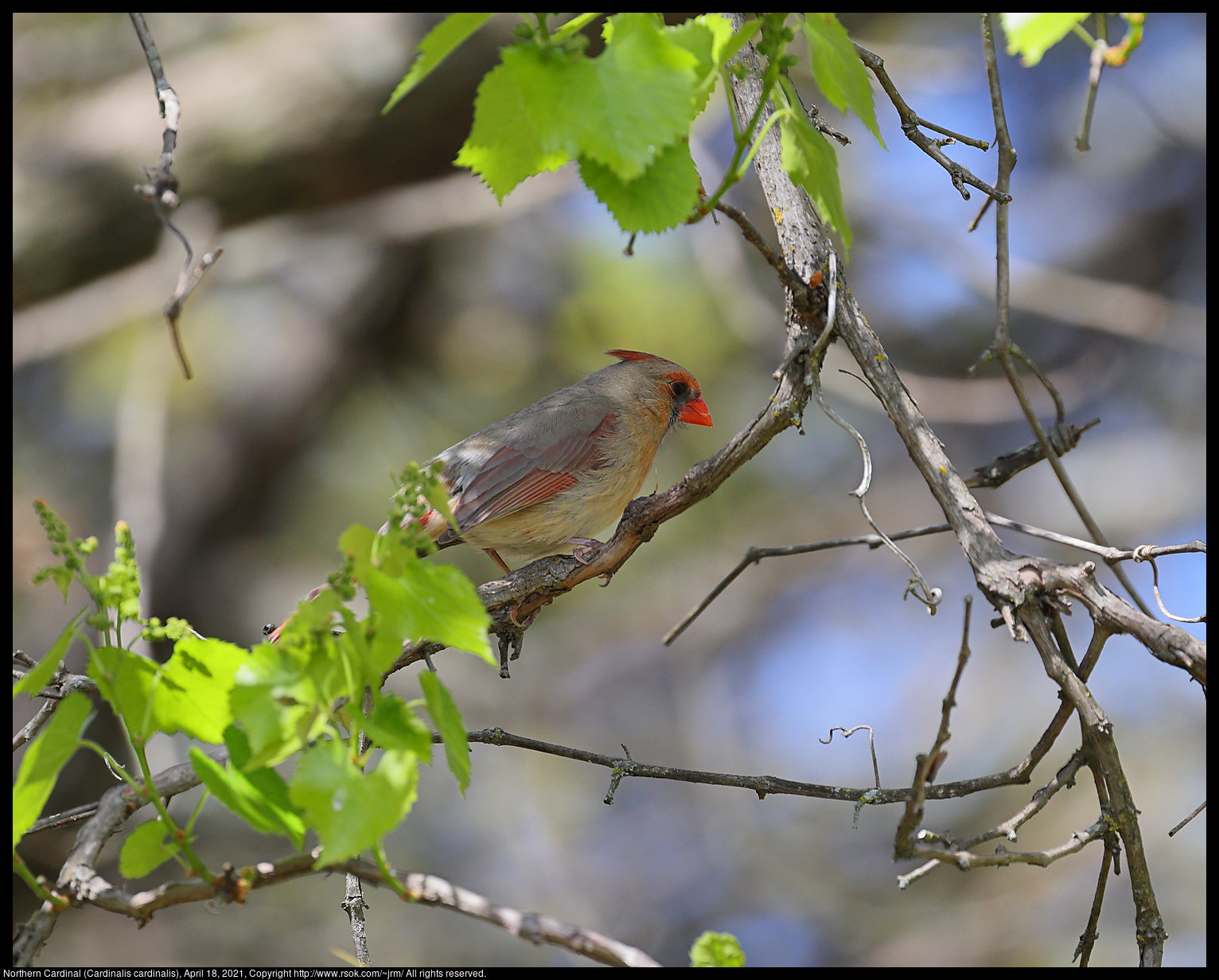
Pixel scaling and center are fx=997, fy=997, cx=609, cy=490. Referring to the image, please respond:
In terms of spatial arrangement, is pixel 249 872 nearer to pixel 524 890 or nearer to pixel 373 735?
pixel 373 735

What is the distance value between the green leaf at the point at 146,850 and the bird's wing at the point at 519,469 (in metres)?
1.66

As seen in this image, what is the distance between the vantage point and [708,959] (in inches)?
40.4

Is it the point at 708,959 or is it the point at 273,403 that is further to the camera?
the point at 273,403

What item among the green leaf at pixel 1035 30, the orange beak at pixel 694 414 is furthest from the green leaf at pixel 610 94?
the orange beak at pixel 694 414

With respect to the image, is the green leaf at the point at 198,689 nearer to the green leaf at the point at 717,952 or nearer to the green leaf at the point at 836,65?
the green leaf at the point at 717,952

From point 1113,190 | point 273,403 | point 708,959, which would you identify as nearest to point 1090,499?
point 1113,190

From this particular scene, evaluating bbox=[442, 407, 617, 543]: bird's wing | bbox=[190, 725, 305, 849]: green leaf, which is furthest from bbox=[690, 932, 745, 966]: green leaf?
bbox=[442, 407, 617, 543]: bird's wing

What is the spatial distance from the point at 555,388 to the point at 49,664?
4.60 metres

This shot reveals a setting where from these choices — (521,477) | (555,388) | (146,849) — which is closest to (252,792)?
(146,849)

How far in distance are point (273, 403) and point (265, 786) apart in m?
3.99

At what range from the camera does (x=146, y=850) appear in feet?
3.52

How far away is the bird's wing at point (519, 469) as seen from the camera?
9.25 feet

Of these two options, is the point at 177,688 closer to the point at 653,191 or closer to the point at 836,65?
the point at 653,191

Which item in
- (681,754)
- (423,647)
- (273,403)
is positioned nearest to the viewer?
(423,647)
